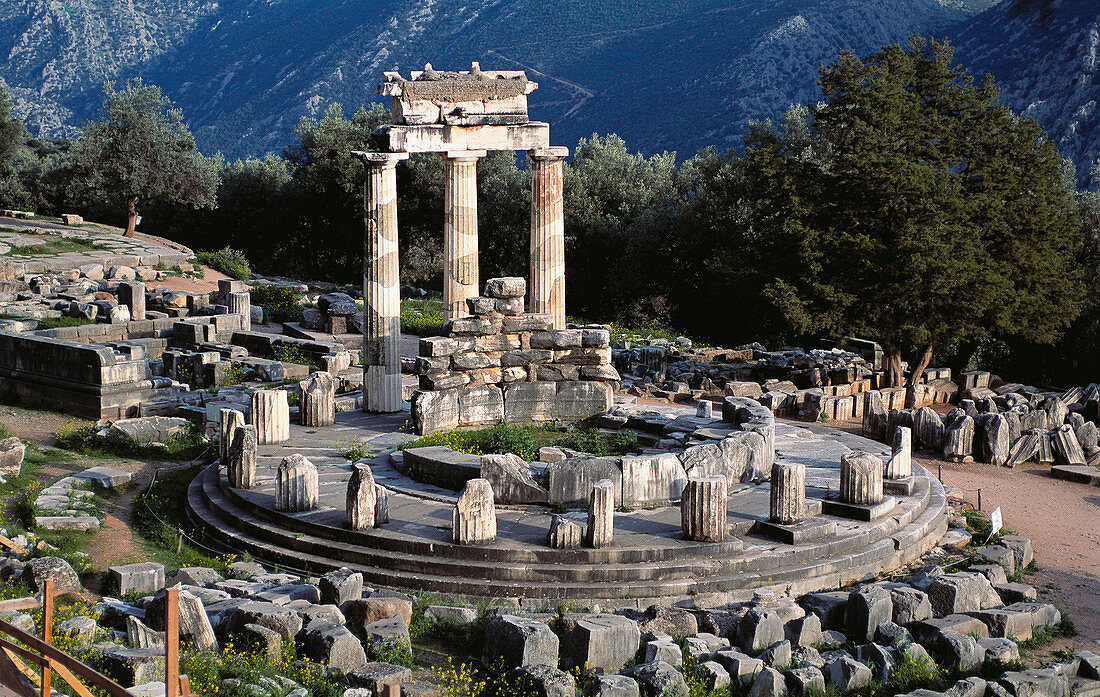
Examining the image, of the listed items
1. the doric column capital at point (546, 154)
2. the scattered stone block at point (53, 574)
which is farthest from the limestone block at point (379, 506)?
the doric column capital at point (546, 154)

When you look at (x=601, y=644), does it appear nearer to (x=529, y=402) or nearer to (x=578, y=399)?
(x=529, y=402)

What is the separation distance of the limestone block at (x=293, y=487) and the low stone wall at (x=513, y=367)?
12.7 ft

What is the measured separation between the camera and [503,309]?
59.8ft

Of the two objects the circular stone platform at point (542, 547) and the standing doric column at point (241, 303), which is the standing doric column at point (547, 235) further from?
the standing doric column at point (241, 303)

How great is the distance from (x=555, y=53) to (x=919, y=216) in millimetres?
64689

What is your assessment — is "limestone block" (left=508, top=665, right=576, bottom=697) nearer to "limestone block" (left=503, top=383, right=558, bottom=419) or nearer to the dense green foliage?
"limestone block" (left=503, top=383, right=558, bottom=419)

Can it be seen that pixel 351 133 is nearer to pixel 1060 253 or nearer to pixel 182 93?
pixel 1060 253

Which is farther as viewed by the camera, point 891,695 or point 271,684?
point 891,695

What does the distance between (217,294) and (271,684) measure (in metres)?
25.7

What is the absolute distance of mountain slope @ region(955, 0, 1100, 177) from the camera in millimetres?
51062

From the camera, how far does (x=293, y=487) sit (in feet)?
45.4

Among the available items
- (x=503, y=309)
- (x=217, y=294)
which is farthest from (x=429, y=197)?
(x=503, y=309)

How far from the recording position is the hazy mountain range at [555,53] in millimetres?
60281

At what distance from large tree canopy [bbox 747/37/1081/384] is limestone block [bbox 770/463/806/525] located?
1119 centimetres
